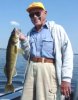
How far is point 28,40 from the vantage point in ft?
23.7

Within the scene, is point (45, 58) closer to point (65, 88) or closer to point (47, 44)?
point (47, 44)

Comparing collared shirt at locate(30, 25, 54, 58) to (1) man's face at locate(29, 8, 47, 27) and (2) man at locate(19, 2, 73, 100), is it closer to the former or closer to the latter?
(2) man at locate(19, 2, 73, 100)

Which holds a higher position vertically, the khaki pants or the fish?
the fish

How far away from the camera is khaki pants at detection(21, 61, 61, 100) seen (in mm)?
7027

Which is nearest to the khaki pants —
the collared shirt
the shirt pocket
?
the collared shirt

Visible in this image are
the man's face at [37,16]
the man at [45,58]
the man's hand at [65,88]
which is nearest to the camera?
the man's hand at [65,88]

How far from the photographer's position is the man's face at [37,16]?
23.3 feet

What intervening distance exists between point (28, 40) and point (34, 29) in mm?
271

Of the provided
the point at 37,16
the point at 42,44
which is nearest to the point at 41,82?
the point at 42,44

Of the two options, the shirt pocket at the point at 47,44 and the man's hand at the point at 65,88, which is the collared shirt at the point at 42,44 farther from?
the man's hand at the point at 65,88

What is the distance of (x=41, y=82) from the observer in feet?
23.2

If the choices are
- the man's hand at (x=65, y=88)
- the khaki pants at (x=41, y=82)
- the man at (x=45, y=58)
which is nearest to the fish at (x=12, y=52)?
the man at (x=45, y=58)

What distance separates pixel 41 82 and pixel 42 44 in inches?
28.7

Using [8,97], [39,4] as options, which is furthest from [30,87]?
[8,97]
